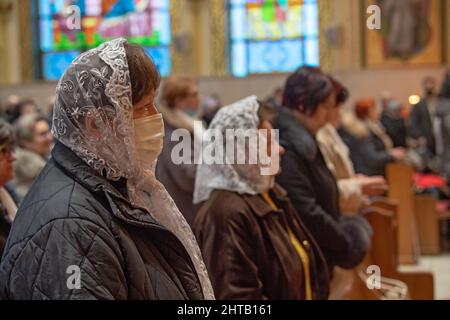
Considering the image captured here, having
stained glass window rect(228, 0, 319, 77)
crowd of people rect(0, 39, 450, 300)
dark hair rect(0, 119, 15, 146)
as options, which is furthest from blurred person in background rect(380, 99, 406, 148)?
dark hair rect(0, 119, 15, 146)

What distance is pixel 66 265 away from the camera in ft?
6.99

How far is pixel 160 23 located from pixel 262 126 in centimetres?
1507

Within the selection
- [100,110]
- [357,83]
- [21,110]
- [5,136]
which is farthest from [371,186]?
[357,83]

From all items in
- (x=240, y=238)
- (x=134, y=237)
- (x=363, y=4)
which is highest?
(x=363, y=4)

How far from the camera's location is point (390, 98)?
1516 centimetres

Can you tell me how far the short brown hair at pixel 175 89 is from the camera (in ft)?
19.2

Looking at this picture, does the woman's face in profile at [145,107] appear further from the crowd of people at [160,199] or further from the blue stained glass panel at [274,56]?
the blue stained glass panel at [274,56]

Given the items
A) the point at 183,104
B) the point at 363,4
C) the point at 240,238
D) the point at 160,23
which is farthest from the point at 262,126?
the point at 160,23

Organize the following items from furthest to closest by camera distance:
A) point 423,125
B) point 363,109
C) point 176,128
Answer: point 423,125
point 363,109
point 176,128

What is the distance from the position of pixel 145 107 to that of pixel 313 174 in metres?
2.23

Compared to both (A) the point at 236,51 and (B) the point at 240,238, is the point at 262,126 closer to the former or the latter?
(B) the point at 240,238

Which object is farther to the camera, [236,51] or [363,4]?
[236,51]

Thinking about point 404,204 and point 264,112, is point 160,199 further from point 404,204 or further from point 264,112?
point 404,204

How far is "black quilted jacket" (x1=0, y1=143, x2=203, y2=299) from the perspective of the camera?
2137 mm
